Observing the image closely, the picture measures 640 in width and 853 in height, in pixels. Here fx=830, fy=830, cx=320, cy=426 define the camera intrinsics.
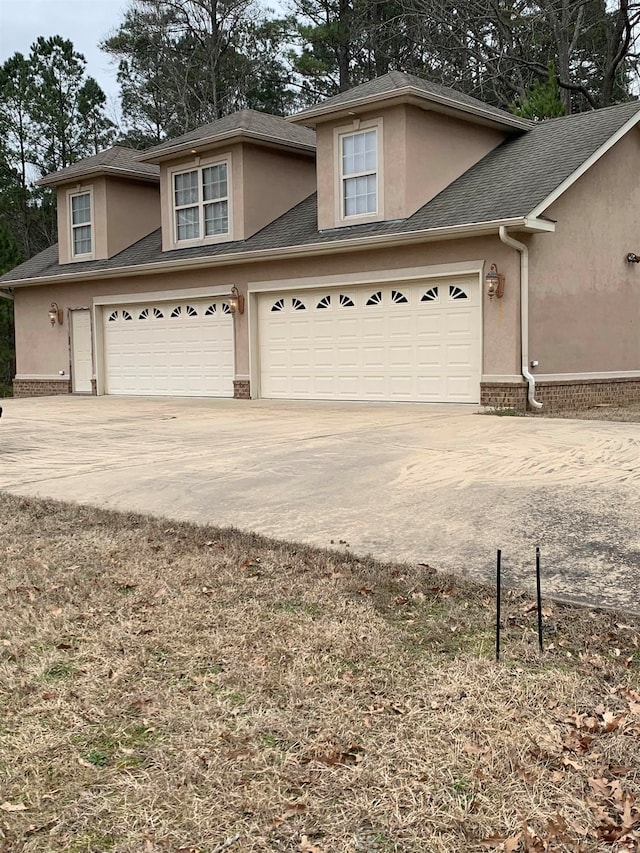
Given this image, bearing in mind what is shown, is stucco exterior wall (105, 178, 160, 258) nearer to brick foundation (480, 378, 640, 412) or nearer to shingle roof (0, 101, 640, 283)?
shingle roof (0, 101, 640, 283)

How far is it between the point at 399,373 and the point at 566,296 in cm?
296

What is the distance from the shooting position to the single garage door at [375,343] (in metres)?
13.4

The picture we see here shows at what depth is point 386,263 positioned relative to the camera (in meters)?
14.0

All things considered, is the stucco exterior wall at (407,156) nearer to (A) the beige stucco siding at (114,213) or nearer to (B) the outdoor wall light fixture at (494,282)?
(B) the outdoor wall light fixture at (494,282)

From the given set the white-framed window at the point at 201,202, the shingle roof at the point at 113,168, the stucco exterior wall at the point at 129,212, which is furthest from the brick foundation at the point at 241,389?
the shingle roof at the point at 113,168

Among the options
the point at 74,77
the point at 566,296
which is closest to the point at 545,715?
the point at 566,296

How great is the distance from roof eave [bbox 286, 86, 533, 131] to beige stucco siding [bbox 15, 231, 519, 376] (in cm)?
251

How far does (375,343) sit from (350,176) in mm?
3140

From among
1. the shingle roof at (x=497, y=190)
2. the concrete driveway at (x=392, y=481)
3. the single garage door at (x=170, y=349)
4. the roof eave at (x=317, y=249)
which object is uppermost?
the shingle roof at (x=497, y=190)

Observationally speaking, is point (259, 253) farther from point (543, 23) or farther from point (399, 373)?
point (543, 23)

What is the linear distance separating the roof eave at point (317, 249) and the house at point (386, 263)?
4 cm

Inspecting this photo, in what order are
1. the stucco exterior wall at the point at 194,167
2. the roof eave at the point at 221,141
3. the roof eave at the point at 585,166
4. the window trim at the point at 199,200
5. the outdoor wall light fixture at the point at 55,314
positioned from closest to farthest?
the roof eave at the point at 585,166 → the roof eave at the point at 221,141 → the stucco exterior wall at the point at 194,167 → the window trim at the point at 199,200 → the outdoor wall light fixture at the point at 55,314

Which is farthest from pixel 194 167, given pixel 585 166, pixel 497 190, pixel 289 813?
pixel 289 813

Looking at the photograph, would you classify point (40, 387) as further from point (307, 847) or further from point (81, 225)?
point (307, 847)
